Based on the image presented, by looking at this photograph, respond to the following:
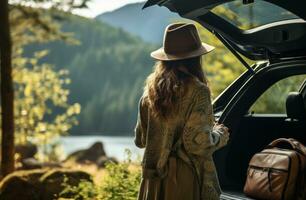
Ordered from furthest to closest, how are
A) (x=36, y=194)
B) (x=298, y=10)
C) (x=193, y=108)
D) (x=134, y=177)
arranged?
(x=36, y=194) < (x=134, y=177) < (x=193, y=108) < (x=298, y=10)

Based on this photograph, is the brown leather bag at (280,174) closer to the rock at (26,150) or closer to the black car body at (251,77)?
the black car body at (251,77)

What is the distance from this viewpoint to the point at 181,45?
372 centimetres

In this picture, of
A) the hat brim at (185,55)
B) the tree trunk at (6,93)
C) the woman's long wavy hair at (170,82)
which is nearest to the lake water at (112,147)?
the woman's long wavy hair at (170,82)

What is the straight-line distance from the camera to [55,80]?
14734 millimetres

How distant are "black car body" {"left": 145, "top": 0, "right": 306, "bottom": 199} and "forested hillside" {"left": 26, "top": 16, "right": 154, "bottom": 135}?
3660cm

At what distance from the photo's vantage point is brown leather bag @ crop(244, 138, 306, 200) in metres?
3.83

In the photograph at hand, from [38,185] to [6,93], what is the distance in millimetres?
2344

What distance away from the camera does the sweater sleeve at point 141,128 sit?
154 inches

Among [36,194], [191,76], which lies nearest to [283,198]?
[191,76]

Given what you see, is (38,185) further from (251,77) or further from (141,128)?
(141,128)

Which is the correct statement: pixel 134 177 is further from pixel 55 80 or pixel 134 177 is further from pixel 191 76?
pixel 55 80

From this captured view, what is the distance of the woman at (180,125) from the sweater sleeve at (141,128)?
1.4 inches

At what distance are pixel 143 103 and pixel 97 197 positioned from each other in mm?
3367

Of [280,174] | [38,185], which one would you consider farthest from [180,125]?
[38,185]
